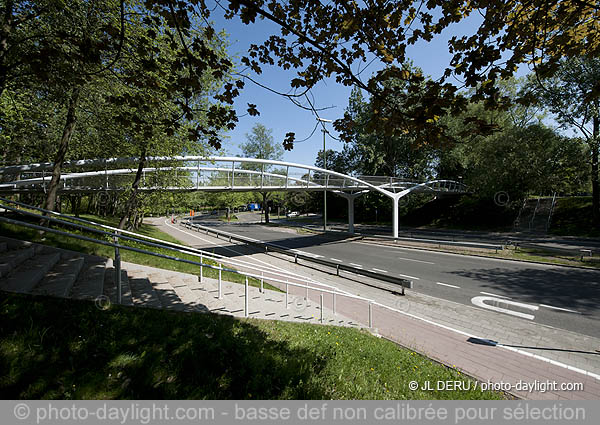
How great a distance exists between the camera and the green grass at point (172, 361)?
2.44 meters

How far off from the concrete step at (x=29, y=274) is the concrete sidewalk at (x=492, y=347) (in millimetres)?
6868

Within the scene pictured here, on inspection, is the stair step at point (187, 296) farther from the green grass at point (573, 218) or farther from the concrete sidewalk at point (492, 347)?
the green grass at point (573, 218)

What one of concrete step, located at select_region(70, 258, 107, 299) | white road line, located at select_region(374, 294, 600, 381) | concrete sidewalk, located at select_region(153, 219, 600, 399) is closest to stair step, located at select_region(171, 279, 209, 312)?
concrete step, located at select_region(70, 258, 107, 299)

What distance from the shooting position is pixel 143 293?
17.5 ft

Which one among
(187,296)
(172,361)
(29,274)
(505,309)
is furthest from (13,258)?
(505,309)

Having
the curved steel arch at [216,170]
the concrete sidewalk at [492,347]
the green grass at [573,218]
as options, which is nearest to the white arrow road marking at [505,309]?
the concrete sidewalk at [492,347]

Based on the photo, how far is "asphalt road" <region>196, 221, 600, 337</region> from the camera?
25.6ft

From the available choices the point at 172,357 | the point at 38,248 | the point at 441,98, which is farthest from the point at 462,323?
the point at 38,248

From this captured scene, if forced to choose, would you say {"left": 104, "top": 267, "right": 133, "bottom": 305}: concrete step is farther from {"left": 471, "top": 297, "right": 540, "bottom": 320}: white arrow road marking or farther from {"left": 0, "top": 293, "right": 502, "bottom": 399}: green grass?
{"left": 471, "top": 297, "right": 540, "bottom": 320}: white arrow road marking

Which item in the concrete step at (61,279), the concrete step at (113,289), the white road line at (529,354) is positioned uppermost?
the concrete step at (61,279)

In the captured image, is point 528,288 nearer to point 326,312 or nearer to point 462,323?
point 462,323

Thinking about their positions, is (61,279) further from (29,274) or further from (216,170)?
(216,170)

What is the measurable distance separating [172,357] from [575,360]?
25.9 feet

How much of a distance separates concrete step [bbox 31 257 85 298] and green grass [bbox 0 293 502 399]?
0.35 m
